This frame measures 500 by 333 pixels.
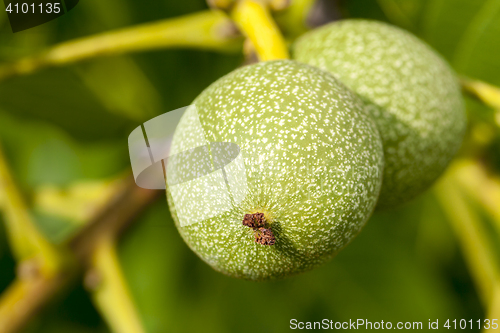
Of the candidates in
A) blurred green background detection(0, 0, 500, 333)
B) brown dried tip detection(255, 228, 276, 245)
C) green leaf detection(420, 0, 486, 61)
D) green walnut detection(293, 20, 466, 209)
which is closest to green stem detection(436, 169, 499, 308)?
blurred green background detection(0, 0, 500, 333)

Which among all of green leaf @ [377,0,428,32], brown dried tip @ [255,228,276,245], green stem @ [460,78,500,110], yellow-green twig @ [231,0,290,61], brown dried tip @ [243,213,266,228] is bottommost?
green stem @ [460,78,500,110]

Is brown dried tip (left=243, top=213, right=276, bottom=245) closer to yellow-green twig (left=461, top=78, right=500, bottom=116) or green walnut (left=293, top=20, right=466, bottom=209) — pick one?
green walnut (left=293, top=20, right=466, bottom=209)

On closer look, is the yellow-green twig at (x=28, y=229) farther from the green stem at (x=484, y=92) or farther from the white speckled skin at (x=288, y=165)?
the green stem at (x=484, y=92)

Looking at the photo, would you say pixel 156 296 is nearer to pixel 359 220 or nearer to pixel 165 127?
pixel 165 127

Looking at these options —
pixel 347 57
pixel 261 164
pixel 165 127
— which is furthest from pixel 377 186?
pixel 165 127

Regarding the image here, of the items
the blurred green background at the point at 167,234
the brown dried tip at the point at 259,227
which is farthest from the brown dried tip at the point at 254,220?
the blurred green background at the point at 167,234
